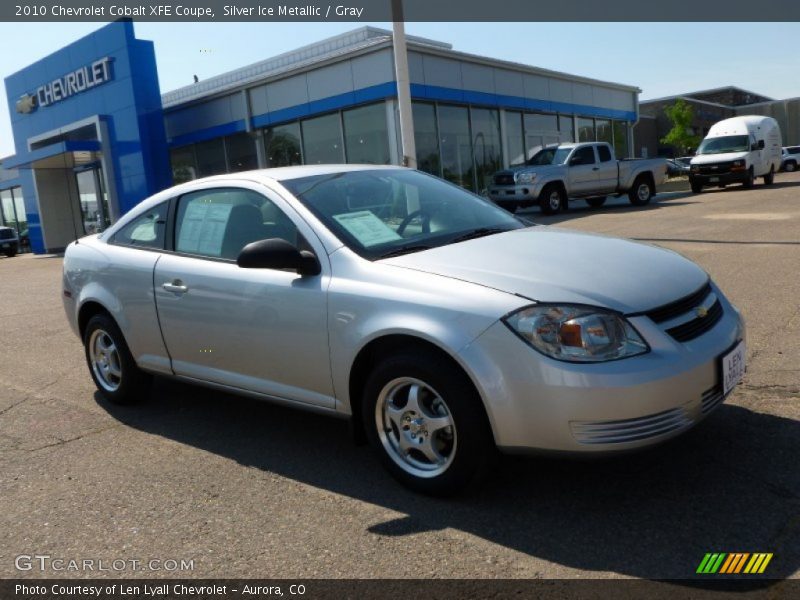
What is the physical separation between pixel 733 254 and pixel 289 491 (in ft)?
25.6

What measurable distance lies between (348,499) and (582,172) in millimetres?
17830

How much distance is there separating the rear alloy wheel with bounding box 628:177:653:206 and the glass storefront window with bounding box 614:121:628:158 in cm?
1039

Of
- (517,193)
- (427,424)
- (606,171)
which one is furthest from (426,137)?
(427,424)

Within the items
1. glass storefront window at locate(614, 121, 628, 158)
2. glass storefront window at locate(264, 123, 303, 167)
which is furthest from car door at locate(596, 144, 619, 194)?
glass storefront window at locate(614, 121, 628, 158)

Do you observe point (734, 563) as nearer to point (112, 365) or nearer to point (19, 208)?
point (112, 365)

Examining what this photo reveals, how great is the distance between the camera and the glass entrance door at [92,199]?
93.4 feet

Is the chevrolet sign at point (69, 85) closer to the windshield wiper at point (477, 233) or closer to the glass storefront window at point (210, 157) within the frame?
the glass storefront window at point (210, 157)

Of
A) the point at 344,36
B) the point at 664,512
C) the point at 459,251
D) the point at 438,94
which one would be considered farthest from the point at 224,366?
the point at 344,36

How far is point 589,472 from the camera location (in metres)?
3.45

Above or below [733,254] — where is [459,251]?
above

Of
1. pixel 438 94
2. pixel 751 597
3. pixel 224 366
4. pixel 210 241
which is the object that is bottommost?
pixel 751 597

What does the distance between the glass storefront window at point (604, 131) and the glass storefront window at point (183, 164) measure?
1614 centimetres

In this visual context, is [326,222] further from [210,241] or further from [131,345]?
[131,345]

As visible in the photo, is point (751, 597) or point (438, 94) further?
point (438, 94)
